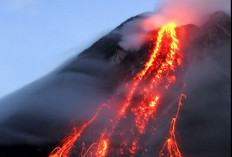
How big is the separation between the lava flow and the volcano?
0.05 m

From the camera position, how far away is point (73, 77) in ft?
98.8

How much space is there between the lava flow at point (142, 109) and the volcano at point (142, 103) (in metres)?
0.05

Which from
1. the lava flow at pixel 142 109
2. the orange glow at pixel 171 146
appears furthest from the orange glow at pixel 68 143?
the orange glow at pixel 171 146

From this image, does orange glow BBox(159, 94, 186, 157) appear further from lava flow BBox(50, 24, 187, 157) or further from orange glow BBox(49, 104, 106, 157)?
orange glow BBox(49, 104, 106, 157)

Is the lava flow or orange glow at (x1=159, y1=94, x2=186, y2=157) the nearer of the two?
orange glow at (x1=159, y1=94, x2=186, y2=157)

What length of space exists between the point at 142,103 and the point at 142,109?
35cm

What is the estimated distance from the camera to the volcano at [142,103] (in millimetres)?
22703

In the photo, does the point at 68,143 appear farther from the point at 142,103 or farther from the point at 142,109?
the point at 142,103

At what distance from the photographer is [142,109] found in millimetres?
23797

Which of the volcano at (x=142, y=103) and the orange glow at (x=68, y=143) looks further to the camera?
the volcano at (x=142, y=103)

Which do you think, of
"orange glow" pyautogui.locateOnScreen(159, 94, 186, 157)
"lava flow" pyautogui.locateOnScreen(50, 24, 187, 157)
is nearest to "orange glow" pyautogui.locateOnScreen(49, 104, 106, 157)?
"lava flow" pyautogui.locateOnScreen(50, 24, 187, 157)

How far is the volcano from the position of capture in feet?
74.5

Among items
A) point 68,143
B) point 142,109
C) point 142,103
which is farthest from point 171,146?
point 68,143

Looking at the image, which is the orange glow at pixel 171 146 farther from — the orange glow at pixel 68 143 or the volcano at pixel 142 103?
the orange glow at pixel 68 143
